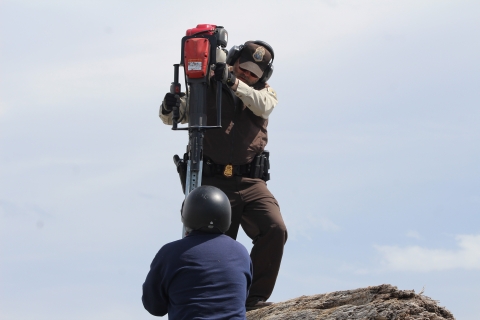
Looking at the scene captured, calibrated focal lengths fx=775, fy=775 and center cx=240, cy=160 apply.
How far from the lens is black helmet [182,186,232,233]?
4102 millimetres

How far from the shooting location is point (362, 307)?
5.48 metres

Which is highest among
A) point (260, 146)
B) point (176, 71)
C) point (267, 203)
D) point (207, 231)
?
point (176, 71)

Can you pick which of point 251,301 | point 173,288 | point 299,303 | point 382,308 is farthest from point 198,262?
point 251,301

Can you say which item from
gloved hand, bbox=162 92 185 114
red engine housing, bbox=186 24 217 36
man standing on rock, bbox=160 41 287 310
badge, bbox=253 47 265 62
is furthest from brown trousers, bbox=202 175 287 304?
red engine housing, bbox=186 24 217 36

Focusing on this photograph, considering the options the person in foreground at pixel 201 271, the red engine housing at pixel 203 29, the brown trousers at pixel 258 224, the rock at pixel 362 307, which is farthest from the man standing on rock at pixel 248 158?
the person in foreground at pixel 201 271

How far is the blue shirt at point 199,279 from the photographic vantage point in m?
3.90

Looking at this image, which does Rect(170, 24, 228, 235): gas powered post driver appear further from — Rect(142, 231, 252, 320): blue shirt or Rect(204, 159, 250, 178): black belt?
Rect(142, 231, 252, 320): blue shirt

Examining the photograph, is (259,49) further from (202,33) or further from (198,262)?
(198,262)

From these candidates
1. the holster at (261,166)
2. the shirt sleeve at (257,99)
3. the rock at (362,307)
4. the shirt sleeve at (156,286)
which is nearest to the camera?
the shirt sleeve at (156,286)

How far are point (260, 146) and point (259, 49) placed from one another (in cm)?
92

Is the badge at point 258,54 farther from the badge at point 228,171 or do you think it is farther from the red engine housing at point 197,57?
the badge at point 228,171

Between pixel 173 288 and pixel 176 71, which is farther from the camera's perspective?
pixel 176 71

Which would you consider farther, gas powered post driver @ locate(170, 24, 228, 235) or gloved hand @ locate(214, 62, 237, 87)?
gas powered post driver @ locate(170, 24, 228, 235)

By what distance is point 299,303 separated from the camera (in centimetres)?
619
